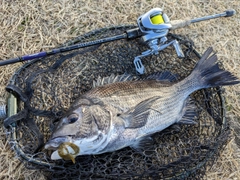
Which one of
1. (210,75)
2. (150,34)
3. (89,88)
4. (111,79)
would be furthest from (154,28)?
(89,88)

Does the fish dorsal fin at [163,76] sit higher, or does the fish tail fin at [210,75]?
the fish dorsal fin at [163,76]

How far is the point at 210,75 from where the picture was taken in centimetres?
277

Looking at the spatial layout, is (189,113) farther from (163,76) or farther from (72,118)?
(72,118)

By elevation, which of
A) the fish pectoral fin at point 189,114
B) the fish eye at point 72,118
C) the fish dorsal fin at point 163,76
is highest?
the fish dorsal fin at point 163,76

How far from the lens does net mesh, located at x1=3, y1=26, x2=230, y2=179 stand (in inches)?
93.7

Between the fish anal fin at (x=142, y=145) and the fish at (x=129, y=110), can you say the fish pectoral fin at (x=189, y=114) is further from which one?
the fish anal fin at (x=142, y=145)

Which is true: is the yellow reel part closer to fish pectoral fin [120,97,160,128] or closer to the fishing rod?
the fishing rod

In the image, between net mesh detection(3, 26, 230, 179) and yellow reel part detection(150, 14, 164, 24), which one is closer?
net mesh detection(3, 26, 230, 179)

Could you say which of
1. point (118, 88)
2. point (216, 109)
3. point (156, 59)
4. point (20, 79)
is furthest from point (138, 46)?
point (20, 79)

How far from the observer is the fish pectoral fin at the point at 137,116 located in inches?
92.0

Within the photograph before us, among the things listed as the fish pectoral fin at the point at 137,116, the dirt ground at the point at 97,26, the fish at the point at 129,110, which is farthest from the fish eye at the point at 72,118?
the dirt ground at the point at 97,26

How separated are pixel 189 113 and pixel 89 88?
0.97 m

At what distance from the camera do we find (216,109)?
2.88 metres

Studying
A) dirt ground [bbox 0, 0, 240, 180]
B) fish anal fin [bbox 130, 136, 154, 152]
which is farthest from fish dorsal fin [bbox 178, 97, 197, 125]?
dirt ground [bbox 0, 0, 240, 180]
